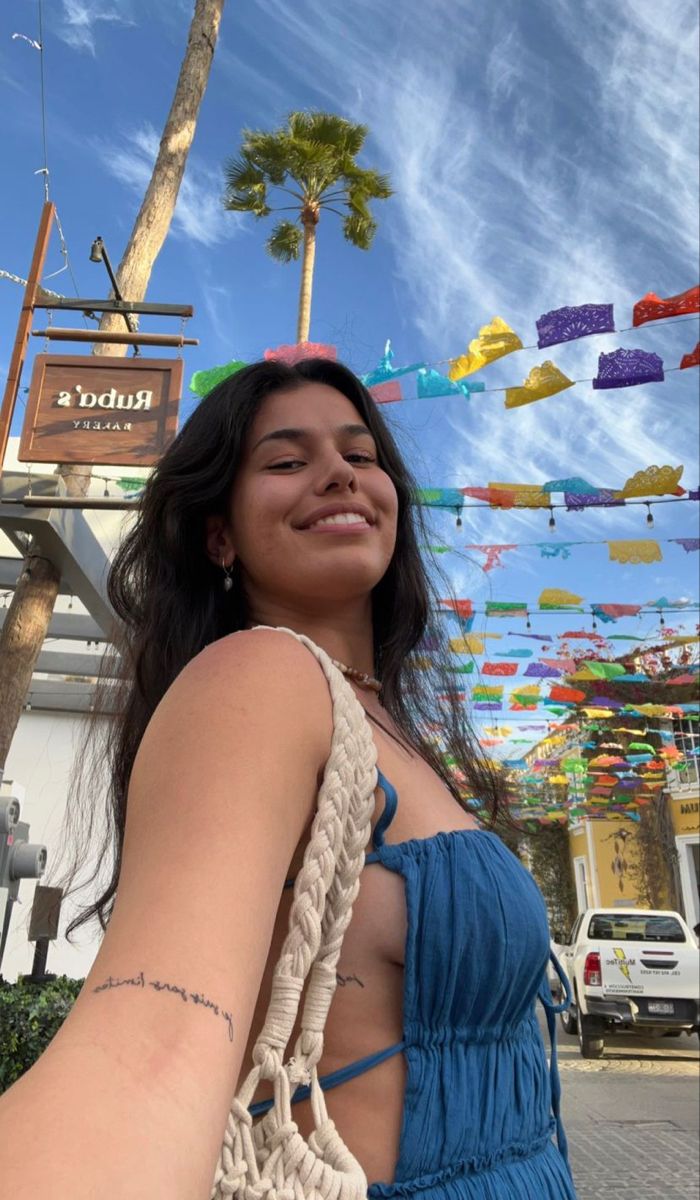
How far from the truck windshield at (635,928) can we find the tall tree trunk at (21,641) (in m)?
8.87

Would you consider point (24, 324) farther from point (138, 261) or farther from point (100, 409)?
point (138, 261)

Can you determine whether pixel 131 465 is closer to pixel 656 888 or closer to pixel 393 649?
pixel 393 649

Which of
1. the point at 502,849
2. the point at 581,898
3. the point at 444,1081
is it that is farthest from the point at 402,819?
the point at 581,898

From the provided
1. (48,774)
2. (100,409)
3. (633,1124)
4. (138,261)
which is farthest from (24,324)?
(633,1124)

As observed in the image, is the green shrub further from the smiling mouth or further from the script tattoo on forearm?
the script tattoo on forearm

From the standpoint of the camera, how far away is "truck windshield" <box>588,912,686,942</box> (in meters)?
11.8

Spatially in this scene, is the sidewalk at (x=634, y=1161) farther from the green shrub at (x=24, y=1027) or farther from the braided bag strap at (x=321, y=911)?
the braided bag strap at (x=321, y=911)

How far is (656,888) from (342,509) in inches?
1107

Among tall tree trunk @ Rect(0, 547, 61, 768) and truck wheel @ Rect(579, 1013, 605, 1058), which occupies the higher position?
tall tree trunk @ Rect(0, 547, 61, 768)

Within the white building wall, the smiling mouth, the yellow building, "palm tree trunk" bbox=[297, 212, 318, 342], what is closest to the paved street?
the smiling mouth

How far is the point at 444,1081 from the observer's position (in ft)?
3.37

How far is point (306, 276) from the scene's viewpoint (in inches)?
522

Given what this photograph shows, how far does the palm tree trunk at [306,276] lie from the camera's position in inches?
512

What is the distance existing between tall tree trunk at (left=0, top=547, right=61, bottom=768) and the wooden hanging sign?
4.03 feet
